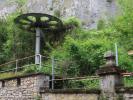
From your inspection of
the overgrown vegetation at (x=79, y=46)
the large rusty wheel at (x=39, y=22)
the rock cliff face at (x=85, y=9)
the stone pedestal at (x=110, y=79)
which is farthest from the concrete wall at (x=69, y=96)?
the rock cliff face at (x=85, y=9)

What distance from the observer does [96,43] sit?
15695mm

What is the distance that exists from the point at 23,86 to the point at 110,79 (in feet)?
16.2

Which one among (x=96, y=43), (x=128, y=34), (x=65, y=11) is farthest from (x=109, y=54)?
(x=65, y=11)

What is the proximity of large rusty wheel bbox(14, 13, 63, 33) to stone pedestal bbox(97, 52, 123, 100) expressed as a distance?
35.3 feet

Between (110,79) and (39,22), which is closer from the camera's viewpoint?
(110,79)

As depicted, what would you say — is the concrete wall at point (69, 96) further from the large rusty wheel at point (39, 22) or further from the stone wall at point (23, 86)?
the large rusty wheel at point (39, 22)

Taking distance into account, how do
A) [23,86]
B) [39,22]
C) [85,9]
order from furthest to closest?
[85,9] → [39,22] → [23,86]

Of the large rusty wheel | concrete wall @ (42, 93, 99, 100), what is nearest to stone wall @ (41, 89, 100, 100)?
concrete wall @ (42, 93, 99, 100)

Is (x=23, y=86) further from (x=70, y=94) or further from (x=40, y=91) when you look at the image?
(x=70, y=94)

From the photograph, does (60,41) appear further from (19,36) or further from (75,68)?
(75,68)

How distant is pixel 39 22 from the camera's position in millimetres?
21328

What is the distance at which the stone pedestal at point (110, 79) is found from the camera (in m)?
9.47

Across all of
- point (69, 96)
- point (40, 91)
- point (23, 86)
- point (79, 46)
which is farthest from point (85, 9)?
point (69, 96)

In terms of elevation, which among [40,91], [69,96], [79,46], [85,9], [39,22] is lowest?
[69,96]
